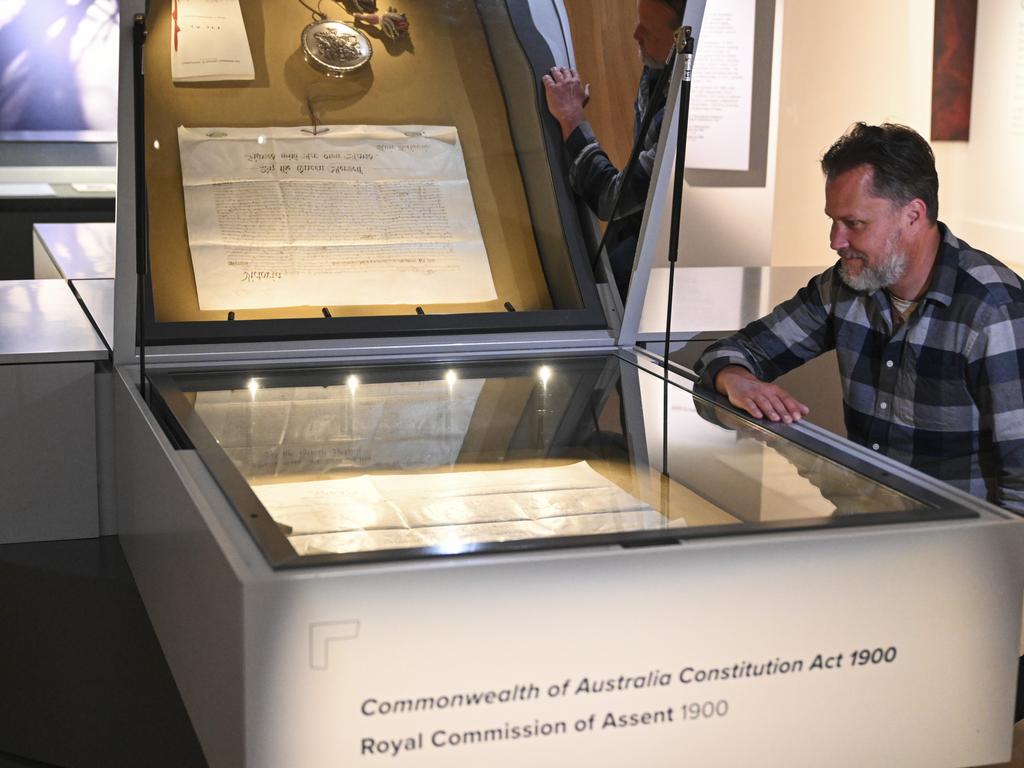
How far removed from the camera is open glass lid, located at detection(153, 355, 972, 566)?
1604 mm

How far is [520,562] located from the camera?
4.72 feet

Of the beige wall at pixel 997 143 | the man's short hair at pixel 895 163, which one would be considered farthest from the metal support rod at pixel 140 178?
the beige wall at pixel 997 143

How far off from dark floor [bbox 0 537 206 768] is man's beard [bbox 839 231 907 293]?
1.32 metres

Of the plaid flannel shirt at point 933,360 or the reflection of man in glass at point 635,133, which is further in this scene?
the reflection of man in glass at point 635,133

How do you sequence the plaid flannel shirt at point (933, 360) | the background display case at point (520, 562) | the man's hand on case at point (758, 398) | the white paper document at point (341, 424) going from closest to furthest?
the background display case at point (520, 562) → the white paper document at point (341, 424) → the man's hand on case at point (758, 398) → the plaid flannel shirt at point (933, 360)

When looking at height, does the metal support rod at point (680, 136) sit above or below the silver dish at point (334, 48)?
below

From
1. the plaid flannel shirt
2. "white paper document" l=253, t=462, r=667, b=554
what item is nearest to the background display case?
"white paper document" l=253, t=462, r=667, b=554

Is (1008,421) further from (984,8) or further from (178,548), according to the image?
(984,8)

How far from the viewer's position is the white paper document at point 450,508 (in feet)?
5.20

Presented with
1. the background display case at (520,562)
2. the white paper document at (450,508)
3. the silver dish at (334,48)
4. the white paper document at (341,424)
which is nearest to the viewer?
the background display case at (520,562)

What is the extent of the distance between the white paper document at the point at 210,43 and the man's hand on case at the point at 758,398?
114 cm

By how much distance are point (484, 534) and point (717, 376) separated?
0.82 meters

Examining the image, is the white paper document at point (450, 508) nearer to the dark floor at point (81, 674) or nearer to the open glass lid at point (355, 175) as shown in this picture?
the dark floor at point (81, 674)

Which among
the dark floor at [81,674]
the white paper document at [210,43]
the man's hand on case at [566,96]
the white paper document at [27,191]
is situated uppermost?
the white paper document at [210,43]
